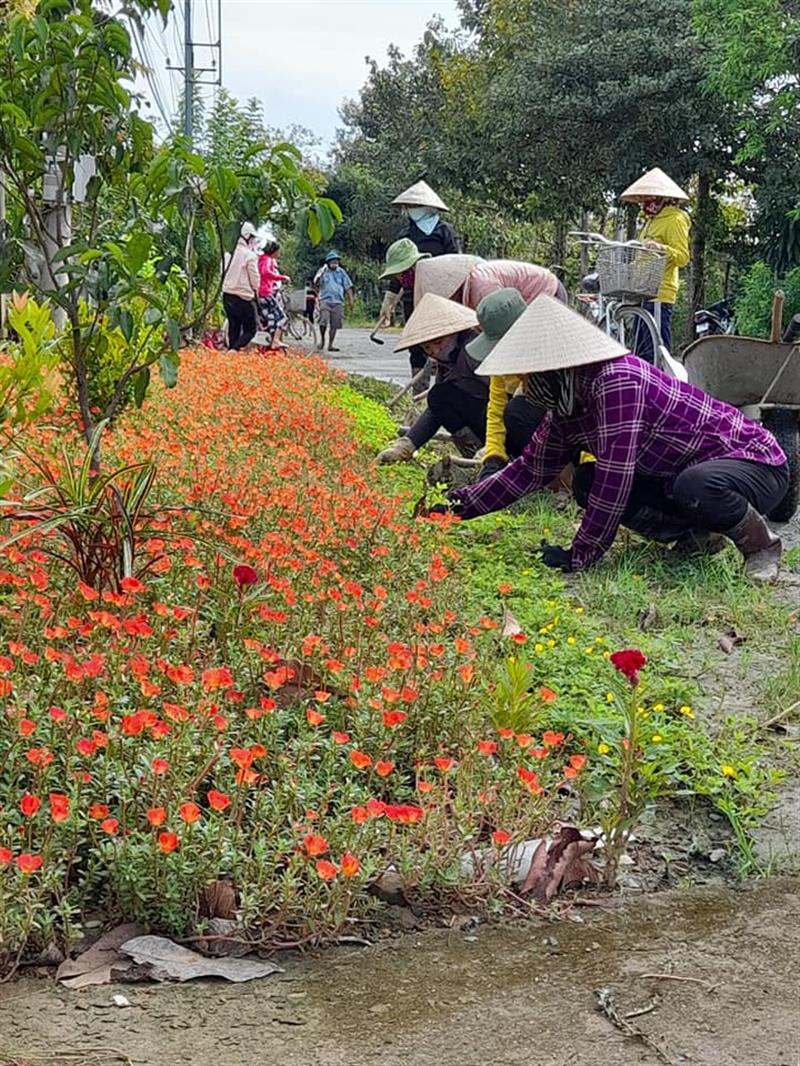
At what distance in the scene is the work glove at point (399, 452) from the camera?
22.8ft

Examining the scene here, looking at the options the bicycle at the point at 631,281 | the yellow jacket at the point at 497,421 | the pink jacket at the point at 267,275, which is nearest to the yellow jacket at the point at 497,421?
the yellow jacket at the point at 497,421

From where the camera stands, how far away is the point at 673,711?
3.51m

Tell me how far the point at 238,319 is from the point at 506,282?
8.08 metres

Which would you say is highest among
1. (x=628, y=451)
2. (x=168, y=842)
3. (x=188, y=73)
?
(x=188, y=73)

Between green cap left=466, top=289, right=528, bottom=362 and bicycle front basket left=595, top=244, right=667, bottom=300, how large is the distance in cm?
303

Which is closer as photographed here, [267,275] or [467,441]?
[467,441]

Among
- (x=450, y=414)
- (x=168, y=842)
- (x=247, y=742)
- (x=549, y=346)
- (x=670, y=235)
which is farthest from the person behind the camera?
(x=670, y=235)

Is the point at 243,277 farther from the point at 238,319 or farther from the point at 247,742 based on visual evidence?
the point at 247,742

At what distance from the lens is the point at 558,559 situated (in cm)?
502

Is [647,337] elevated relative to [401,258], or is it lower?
lower

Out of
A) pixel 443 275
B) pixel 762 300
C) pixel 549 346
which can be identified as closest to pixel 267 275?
pixel 762 300

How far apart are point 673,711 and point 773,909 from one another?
0.99 meters

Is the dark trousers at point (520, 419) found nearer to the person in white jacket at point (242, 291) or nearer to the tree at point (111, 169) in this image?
the tree at point (111, 169)

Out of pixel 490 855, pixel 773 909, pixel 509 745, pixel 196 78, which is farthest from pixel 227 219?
pixel 196 78
